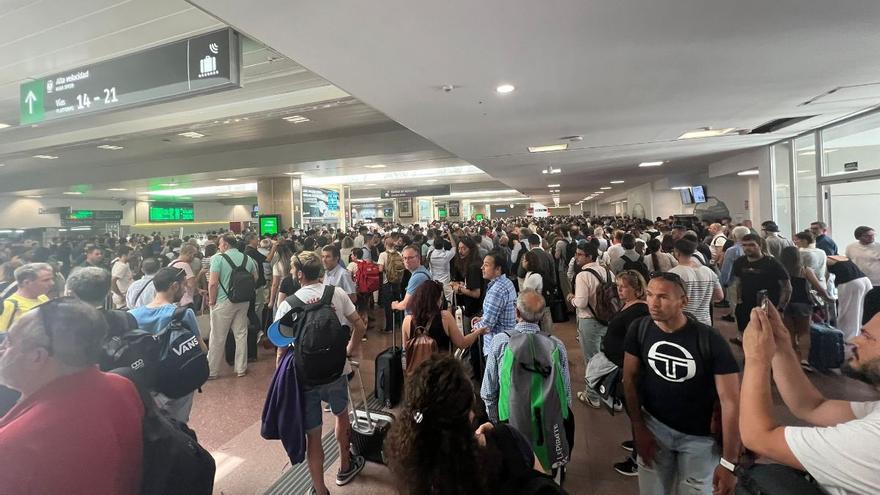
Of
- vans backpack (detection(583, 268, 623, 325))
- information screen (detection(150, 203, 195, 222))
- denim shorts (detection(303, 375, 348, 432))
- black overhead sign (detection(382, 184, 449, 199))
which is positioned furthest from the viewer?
information screen (detection(150, 203, 195, 222))

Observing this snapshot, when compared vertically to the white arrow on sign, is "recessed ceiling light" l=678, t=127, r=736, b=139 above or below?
above

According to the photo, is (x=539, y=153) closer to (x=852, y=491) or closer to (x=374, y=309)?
(x=374, y=309)

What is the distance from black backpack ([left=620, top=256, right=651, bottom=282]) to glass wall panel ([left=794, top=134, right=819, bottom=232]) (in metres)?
5.40

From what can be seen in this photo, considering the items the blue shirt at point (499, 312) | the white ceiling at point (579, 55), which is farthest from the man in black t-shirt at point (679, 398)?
the white ceiling at point (579, 55)

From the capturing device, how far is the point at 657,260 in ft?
18.3

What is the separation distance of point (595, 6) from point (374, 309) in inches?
295

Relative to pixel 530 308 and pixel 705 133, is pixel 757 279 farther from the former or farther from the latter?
pixel 705 133

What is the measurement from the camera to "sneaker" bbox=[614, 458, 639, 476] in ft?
9.93

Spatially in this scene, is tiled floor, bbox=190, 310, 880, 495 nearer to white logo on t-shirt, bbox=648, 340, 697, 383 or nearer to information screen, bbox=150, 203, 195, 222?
white logo on t-shirt, bbox=648, 340, 697, 383

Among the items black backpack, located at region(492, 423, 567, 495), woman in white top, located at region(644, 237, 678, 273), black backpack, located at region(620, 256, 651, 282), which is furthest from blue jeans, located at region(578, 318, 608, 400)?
black backpack, located at region(492, 423, 567, 495)

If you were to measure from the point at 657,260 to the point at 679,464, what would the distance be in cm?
407

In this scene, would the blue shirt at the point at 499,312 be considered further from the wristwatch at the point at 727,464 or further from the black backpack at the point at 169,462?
the black backpack at the point at 169,462

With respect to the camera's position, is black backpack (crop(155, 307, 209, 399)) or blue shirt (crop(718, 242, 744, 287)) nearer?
black backpack (crop(155, 307, 209, 399))

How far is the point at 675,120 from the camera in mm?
5945
